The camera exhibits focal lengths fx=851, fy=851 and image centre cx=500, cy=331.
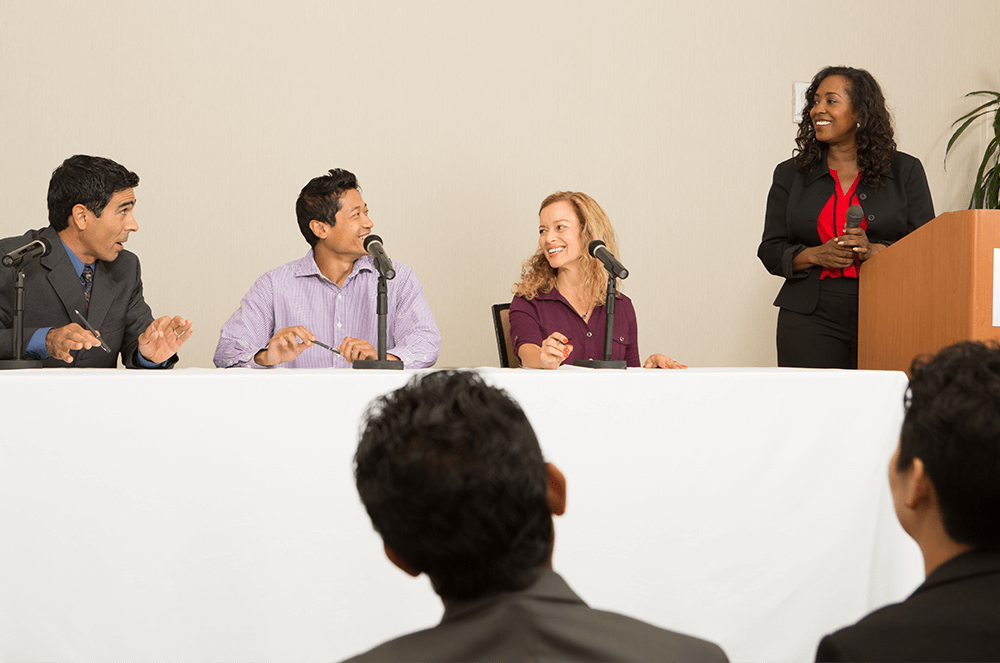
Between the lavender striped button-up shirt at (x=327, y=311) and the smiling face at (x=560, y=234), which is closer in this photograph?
the lavender striped button-up shirt at (x=327, y=311)

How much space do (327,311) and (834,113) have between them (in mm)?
1719

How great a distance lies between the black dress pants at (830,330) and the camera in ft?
8.18

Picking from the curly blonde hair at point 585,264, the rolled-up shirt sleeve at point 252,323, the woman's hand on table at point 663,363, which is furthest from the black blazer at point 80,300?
the woman's hand on table at point 663,363

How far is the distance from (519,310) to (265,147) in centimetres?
150

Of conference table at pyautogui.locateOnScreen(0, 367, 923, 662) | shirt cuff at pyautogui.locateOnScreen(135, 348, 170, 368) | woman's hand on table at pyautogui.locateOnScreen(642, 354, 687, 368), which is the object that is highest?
woman's hand on table at pyautogui.locateOnScreen(642, 354, 687, 368)

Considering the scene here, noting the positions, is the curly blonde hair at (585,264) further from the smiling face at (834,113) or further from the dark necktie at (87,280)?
the dark necktie at (87,280)

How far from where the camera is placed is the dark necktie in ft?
8.23

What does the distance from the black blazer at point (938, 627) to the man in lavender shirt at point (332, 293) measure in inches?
78.1

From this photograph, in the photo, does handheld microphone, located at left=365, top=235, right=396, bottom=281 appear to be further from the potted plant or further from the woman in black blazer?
the potted plant

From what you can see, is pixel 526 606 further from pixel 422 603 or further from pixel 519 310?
pixel 519 310

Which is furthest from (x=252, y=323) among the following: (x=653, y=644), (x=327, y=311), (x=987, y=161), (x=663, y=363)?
(x=987, y=161)

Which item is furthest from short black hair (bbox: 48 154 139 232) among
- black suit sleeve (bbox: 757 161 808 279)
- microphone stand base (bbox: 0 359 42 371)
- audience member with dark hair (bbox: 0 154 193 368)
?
black suit sleeve (bbox: 757 161 808 279)

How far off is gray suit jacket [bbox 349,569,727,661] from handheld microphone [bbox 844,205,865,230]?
1890 millimetres

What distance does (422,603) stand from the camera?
153 centimetres
